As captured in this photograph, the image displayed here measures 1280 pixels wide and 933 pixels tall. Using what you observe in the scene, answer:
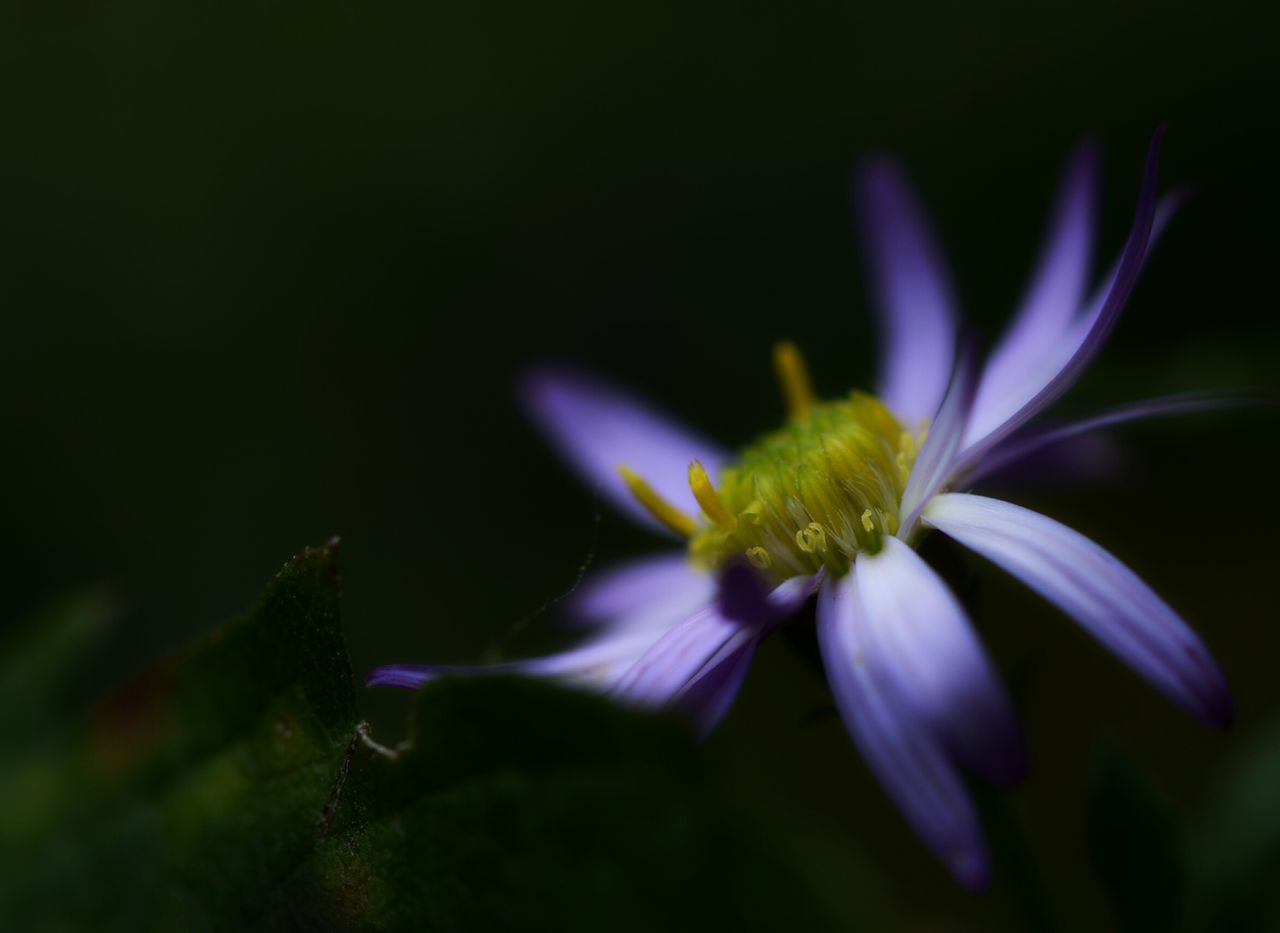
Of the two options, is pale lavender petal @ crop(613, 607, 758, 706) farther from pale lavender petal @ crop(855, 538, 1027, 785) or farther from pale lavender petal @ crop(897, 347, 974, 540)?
pale lavender petal @ crop(897, 347, 974, 540)

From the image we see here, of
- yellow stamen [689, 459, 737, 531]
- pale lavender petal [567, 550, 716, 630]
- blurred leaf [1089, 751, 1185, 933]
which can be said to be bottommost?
blurred leaf [1089, 751, 1185, 933]

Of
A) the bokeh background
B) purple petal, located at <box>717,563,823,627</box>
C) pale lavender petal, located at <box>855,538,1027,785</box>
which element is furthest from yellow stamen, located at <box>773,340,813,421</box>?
the bokeh background

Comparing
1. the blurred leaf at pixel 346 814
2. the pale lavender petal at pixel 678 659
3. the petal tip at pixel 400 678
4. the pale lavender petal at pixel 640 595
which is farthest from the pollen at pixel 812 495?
the blurred leaf at pixel 346 814

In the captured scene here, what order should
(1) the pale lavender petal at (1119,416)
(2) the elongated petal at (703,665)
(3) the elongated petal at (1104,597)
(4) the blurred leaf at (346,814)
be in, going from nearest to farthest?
1. (4) the blurred leaf at (346,814)
2. (3) the elongated petal at (1104,597)
3. (2) the elongated petal at (703,665)
4. (1) the pale lavender petal at (1119,416)

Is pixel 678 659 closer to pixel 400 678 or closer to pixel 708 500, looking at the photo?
pixel 400 678

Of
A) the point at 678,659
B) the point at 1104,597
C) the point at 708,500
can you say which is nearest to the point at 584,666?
the point at 678,659

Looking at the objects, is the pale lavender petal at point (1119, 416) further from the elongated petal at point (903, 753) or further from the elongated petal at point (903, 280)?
the elongated petal at point (903, 280)
